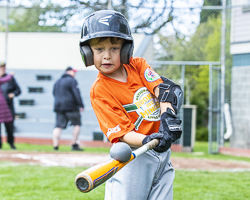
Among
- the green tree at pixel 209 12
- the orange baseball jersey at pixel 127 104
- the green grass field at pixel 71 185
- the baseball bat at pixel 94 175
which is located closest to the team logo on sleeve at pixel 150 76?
the orange baseball jersey at pixel 127 104

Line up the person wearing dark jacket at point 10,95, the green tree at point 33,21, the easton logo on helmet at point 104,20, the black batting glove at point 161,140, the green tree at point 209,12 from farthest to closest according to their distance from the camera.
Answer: the green tree at point 33,21, the green tree at point 209,12, the person wearing dark jacket at point 10,95, the easton logo on helmet at point 104,20, the black batting glove at point 161,140

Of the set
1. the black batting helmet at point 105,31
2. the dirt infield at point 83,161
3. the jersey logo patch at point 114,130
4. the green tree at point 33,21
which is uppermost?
the green tree at point 33,21

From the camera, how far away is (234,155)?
29.7ft

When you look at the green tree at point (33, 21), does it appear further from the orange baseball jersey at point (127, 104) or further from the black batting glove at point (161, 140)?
the black batting glove at point (161, 140)

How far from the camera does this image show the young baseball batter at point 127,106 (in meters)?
2.45

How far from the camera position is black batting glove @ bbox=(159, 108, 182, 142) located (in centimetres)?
237

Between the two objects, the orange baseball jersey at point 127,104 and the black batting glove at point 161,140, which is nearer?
the black batting glove at point 161,140

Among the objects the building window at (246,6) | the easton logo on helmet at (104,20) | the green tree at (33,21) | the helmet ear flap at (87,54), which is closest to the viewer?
the easton logo on helmet at (104,20)

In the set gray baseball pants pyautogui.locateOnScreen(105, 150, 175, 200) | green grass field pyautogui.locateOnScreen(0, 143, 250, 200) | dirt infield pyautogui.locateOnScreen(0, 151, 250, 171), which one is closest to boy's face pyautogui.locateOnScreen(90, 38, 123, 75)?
gray baseball pants pyautogui.locateOnScreen(105, 150, 175, 200)

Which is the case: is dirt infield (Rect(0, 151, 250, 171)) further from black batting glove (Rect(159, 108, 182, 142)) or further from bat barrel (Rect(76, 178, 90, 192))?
bat barrel (Rect(76, 178, 90, 192))

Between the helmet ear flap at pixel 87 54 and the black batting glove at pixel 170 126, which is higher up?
the helmet ear flap at pixel 87 54

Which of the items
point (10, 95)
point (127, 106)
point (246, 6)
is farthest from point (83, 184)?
point (246, 6)

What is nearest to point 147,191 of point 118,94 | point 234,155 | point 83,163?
point 118,94

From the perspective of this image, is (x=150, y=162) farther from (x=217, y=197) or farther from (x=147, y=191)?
(x=217, y=197)
